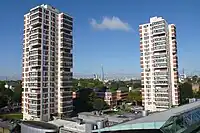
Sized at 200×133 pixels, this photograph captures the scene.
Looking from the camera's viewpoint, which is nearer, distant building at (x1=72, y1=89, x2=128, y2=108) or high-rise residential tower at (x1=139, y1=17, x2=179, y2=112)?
high-rise residential tower at (x1=139, y1=17, x2=179, y2=112)

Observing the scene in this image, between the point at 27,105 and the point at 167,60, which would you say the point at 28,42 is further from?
the point at 167,60

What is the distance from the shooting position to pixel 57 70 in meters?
45.2

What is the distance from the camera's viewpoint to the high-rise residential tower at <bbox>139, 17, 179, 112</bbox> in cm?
4766

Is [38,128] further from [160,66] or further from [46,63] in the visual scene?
[160,66]

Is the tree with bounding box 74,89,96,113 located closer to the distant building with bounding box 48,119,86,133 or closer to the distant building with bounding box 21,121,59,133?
the distant building with bounding box 21,121,59,133

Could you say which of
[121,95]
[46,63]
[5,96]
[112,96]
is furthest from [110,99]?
[46,63]

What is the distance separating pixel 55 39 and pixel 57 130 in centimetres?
2142

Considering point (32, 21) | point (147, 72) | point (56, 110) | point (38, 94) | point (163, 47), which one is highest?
point (32, 21)

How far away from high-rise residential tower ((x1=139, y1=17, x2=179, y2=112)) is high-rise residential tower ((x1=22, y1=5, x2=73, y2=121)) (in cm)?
1632

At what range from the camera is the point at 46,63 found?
42.7 m

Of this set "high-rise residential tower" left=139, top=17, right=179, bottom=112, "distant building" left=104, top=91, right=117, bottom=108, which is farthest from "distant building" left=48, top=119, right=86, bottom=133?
"distant building" left=104, top=91, right=117, bottom=108

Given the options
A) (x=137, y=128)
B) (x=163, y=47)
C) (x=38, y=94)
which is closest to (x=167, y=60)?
(x=163, y=47)

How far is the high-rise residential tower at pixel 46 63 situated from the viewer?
→ 136 ft

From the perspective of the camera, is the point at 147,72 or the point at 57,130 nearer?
the point at 57,130
